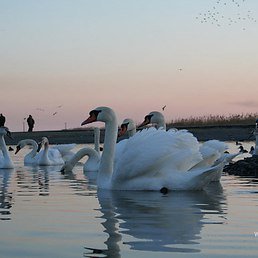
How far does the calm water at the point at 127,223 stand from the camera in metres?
5.48

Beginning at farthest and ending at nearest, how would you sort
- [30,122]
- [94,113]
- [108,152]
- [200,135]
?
[30,122]
[200,135]
[94,113]
[108,152]

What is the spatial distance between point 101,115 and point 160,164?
1.78m

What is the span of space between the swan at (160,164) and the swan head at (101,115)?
110 cm

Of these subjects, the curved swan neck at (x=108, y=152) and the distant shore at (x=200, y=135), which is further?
the distant shore at (x=200, y=135)

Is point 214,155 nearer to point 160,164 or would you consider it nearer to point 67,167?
point 160,164

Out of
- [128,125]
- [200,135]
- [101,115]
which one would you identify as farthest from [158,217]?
[200,135]

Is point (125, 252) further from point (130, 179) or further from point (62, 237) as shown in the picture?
point (130, 179)

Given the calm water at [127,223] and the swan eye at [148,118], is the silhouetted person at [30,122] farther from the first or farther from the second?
the calm water at [127,223]

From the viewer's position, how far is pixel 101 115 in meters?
11.6

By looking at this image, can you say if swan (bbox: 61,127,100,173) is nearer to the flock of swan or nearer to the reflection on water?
the reflection on water

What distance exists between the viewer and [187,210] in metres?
7.91

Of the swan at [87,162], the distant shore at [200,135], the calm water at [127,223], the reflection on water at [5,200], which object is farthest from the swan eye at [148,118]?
the distant shore at [200,135]

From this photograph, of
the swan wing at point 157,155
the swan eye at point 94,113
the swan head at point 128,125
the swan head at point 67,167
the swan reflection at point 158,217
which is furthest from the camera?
the swan head at point 67,167

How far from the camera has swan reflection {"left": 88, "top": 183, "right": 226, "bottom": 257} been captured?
18.7 ft
